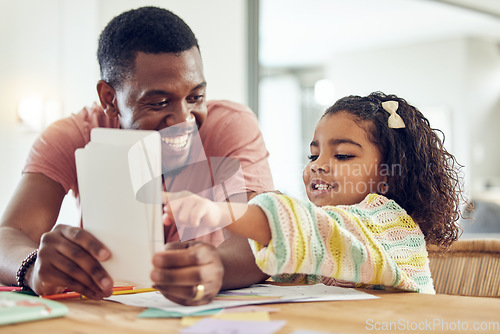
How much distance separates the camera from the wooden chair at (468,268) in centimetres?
136

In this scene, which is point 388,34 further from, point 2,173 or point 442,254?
point 442,254

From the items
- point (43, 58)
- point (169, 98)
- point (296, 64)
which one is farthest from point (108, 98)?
point (296, 64)

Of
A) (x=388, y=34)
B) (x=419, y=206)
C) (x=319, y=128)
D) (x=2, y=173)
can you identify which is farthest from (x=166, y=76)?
(x=388, y=34)

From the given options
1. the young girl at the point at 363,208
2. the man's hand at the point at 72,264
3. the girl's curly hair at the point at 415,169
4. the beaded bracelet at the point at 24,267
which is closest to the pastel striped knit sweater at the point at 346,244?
the young girl at the point at 363,208

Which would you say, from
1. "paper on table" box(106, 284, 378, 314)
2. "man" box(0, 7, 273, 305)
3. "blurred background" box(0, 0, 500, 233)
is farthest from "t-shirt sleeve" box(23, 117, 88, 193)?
"blurred background" box(0, 0, 500, 233)

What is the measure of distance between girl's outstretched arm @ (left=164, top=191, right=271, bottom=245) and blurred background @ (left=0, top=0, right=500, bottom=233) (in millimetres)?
2356

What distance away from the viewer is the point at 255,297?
3.10 ft

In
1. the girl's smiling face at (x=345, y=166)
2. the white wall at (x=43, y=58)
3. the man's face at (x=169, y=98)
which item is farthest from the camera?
the white wall at (x=43, y=58)

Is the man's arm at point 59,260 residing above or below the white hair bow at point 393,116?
below

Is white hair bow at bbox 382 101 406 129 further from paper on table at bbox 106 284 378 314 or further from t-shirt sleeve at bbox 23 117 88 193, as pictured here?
t-shirt sleeve at bbox 23 117 88 193

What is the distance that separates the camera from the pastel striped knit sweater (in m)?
0.87

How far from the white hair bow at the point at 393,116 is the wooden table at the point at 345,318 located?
43 centimetres

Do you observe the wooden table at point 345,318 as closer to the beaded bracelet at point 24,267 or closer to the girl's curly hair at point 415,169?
the beaded bracelet at point 24,267

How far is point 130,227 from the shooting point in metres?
0.83
